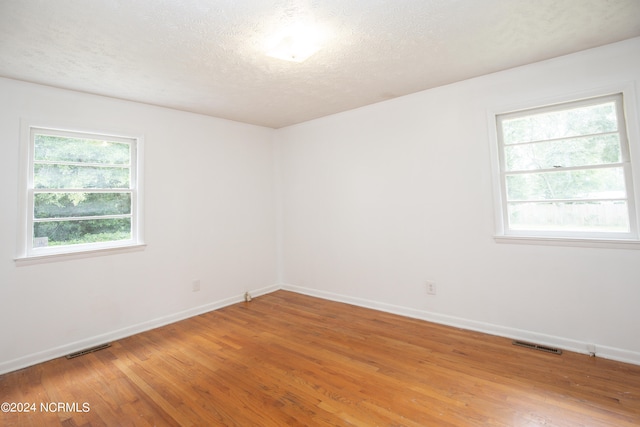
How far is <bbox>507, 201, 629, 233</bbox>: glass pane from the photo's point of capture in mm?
2496

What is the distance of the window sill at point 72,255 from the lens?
2.69 m

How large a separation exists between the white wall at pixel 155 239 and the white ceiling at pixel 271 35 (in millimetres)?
328

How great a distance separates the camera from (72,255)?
9.61 feet

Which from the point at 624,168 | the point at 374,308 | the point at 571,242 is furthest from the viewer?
the point at 374,308

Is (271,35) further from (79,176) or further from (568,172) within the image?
(568,172)

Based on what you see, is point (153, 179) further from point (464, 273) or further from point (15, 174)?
point (464, 273)

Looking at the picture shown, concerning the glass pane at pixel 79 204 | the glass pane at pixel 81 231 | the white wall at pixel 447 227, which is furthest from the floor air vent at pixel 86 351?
the white wall at pixel 447 227

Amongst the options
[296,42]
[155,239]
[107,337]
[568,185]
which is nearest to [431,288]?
[568,185]

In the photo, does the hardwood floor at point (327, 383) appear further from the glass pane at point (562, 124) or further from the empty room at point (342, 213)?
the glass pane at point (562, 124)

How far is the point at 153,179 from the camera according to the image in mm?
3488

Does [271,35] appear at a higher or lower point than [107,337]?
higher

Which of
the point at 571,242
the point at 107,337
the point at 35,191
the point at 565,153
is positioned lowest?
the point at 107,337

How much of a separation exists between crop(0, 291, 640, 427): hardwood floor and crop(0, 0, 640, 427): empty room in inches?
0.8

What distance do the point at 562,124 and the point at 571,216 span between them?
0.83m
